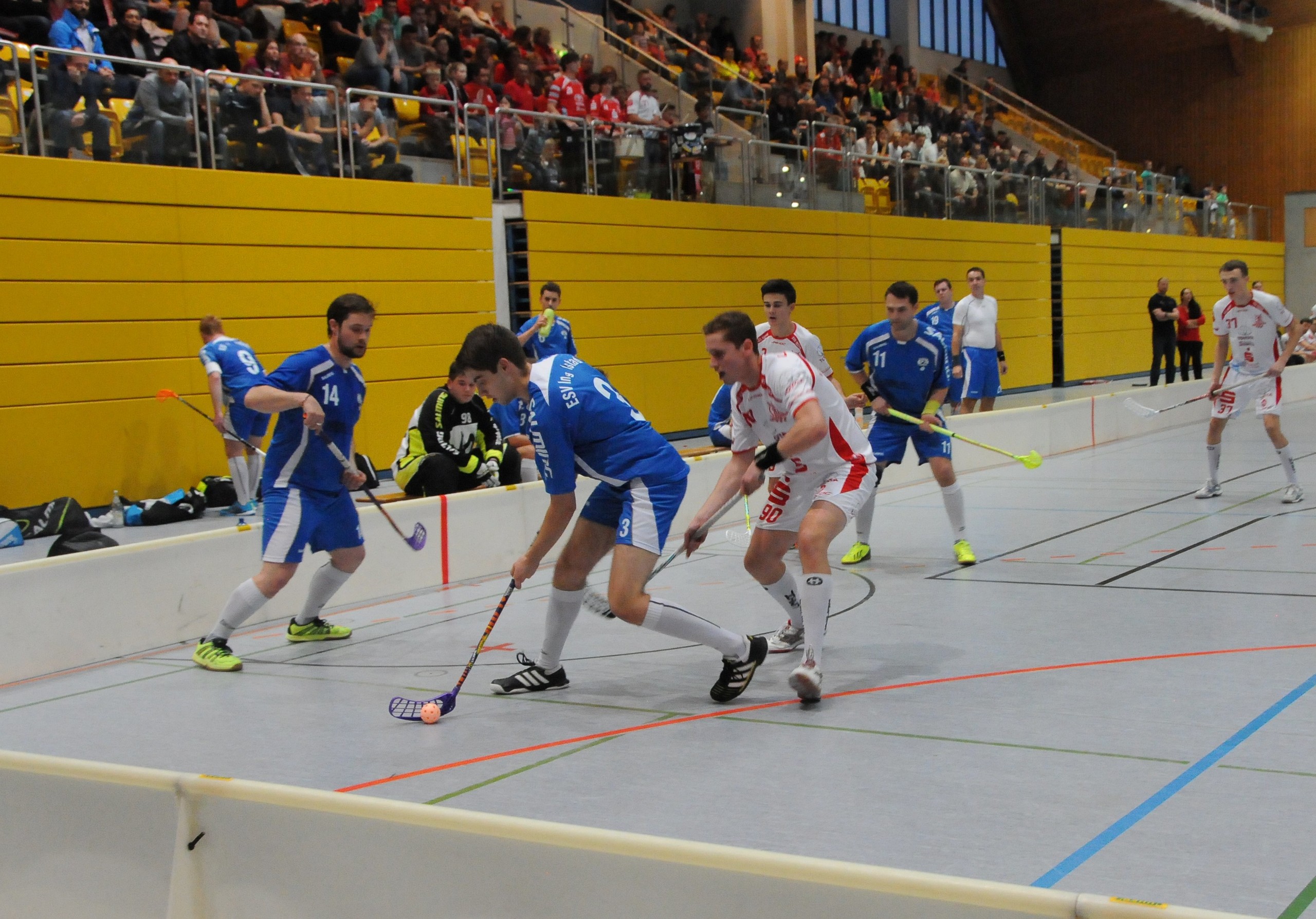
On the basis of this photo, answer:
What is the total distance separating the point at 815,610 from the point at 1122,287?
24920 millimetres

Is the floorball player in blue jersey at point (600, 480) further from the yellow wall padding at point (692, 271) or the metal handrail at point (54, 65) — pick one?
the yellow wall padding at point (692, 271)

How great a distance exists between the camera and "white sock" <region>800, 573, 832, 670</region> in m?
5.09

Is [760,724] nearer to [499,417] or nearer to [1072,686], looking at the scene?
[1072,686]

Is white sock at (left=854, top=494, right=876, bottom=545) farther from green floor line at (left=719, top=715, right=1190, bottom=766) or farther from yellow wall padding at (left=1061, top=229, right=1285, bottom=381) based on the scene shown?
yellow wall padding at (left=1061, top=229, right=1285, bottom=381)

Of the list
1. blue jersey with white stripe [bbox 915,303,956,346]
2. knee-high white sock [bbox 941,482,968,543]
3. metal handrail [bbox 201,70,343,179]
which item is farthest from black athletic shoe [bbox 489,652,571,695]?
blue jersey with white stripe [bbox 915,303,956,346]

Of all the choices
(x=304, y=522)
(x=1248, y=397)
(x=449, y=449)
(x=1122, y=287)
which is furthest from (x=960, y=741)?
(x=1122, y=287)

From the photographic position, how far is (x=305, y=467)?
612cm

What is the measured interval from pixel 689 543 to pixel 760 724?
758 millimetres

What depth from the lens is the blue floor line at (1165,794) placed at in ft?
10.7

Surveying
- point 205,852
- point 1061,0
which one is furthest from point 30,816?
point 1061,0

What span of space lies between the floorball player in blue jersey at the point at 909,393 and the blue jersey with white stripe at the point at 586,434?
3.40 m

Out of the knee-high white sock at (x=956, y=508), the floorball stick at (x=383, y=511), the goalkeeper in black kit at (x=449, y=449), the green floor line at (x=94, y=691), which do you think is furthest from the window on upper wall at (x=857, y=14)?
the green floor line at (x=94, y=691)

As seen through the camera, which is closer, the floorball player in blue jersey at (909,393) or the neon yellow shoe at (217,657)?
the neon yellow shoe at (217,657)

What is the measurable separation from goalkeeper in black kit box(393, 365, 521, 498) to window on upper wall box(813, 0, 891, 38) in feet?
72.9
